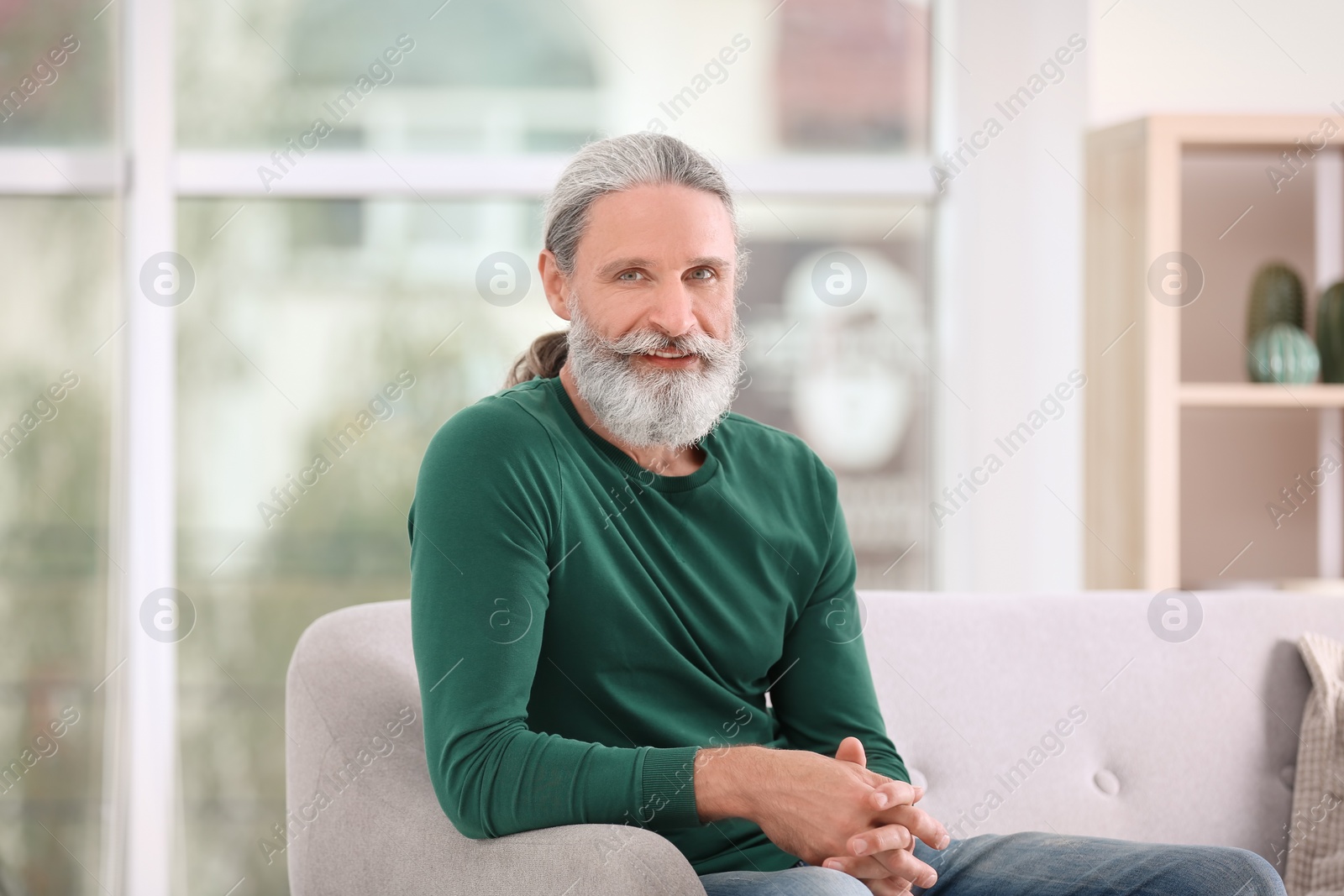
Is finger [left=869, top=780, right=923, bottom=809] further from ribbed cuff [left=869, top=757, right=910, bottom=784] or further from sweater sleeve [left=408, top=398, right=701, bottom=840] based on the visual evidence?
ribbed cuff [left=869, top=757, right=910, bottom=784]

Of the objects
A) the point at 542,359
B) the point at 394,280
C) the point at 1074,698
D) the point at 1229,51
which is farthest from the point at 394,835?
the point at 1229,51

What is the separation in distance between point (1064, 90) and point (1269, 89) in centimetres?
47

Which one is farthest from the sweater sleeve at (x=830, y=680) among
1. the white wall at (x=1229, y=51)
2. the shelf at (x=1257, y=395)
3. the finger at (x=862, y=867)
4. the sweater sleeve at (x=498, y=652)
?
the white wall at (x=1229, y=51)

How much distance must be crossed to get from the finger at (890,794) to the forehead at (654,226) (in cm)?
60

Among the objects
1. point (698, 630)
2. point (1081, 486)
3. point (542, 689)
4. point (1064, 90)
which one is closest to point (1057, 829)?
point (698, 630)

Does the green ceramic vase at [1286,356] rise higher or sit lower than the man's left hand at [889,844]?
higher

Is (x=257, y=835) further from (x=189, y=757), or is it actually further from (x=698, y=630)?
(x=698, y=630)

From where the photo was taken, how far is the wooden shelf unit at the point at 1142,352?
2.38 meters

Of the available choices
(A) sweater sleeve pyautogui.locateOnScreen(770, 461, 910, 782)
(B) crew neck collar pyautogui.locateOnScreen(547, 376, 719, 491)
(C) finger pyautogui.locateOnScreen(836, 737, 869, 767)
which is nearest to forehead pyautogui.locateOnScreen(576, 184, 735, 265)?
(B) crew neck collar pyautogui.locateOnScreen(547, 376, 719, 491)

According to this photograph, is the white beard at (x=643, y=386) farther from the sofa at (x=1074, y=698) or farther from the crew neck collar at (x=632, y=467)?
the sofa at (x=1074, y=698)

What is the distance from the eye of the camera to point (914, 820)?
104cm

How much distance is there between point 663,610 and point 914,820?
35 centimetres

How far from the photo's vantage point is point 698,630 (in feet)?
4.19

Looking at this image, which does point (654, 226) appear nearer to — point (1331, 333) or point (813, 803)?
point (813, 803)
